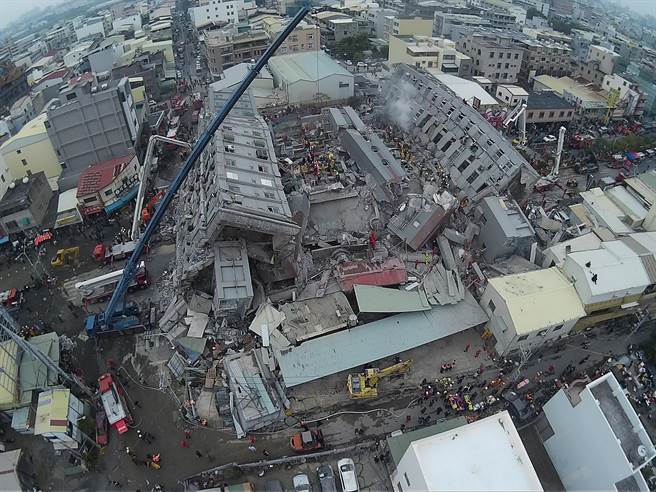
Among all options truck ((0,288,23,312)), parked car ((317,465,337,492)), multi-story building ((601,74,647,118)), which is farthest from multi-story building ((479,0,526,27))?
truck ((0,288,23,312))

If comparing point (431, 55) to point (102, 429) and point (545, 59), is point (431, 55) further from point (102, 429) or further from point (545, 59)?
point (102, 429)

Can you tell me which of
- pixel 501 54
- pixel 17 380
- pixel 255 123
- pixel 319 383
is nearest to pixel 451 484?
pixel 319 383

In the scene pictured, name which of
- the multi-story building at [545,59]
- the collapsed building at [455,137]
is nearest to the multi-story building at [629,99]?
the multi-story building at [545,59]

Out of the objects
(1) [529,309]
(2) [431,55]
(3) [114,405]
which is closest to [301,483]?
(3) [114,405]

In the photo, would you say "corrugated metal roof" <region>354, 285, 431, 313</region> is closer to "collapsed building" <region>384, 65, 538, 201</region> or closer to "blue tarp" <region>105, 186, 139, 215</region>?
"collapsed building" <region>384, 65, 538, 201</region>

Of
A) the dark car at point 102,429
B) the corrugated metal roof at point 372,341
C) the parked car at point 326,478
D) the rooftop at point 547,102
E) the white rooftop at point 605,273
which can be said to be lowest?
the parked car at point 326,478

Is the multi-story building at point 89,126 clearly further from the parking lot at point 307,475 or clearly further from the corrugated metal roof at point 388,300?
the parking lot at point 307,475

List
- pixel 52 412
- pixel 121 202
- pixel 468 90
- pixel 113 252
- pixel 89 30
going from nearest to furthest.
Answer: pixel 52 412
pixel 113 252
pixel 121 202
pixel 468 90
pixel 89 30
